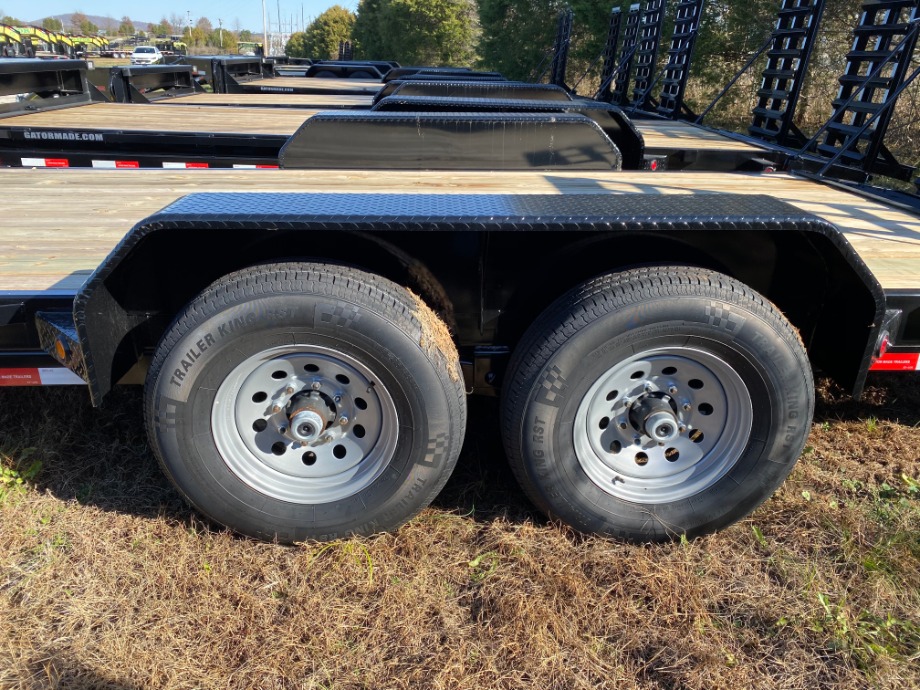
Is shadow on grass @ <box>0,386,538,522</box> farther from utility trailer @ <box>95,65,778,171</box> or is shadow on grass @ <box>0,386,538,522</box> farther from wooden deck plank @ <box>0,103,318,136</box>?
wooden deck plank @ <box>0,103,318,136</box>

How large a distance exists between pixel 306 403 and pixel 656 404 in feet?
4.18

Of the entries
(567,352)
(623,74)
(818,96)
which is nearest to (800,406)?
(567,352)

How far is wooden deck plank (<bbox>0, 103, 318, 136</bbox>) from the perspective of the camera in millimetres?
5465

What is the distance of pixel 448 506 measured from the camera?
9.45 feet

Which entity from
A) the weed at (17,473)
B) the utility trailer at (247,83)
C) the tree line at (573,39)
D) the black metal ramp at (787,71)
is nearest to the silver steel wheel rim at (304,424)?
the weed at (17,473)

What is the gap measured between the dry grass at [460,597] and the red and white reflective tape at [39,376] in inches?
23.4

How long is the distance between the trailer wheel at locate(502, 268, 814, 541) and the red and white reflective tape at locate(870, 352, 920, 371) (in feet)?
1.27

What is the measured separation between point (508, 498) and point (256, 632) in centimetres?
113

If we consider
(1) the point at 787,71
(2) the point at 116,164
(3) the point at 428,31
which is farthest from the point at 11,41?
(1) the point at 787,71

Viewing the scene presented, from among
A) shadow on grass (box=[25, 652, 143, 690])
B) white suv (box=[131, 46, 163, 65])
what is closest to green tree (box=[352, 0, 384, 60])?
white suv (box=[131, 46, 163, 65])

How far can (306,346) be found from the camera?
7.74 ft

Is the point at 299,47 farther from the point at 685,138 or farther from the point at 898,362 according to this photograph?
the point at 898,362

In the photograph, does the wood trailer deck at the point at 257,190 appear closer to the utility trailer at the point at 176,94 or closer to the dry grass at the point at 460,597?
the dry grass at the point at 460,597

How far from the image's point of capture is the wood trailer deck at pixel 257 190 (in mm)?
2773
